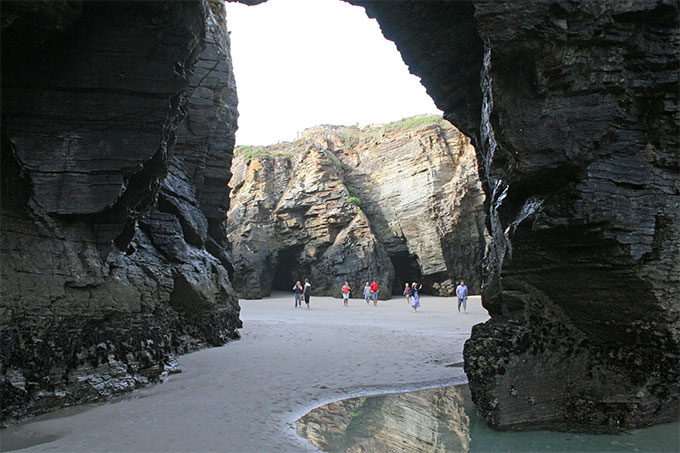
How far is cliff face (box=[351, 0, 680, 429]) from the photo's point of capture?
6098mm

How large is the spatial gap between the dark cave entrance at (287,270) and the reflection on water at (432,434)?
1017 inches

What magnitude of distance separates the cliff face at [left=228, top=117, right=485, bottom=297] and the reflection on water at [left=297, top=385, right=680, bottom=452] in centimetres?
2231

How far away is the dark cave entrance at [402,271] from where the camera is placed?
33.1 metres

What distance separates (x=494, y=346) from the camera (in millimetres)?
7000

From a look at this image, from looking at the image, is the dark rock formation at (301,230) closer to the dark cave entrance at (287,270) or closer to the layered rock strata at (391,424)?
the dark cave entrance at (287,270)

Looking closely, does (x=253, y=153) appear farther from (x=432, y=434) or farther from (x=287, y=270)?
(x=432, y=434)

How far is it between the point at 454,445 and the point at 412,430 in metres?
0.73

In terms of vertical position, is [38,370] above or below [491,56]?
below

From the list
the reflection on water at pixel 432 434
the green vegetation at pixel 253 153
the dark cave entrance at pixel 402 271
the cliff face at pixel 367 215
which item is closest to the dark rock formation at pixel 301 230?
the cliff face at pixel 367 215

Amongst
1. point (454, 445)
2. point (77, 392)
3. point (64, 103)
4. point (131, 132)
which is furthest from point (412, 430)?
point (64, 103)

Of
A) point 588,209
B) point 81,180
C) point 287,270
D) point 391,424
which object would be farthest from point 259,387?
point 287,270

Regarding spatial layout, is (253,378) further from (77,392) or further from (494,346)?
(494,346)

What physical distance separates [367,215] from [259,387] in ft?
85.5

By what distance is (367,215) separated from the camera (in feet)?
111
